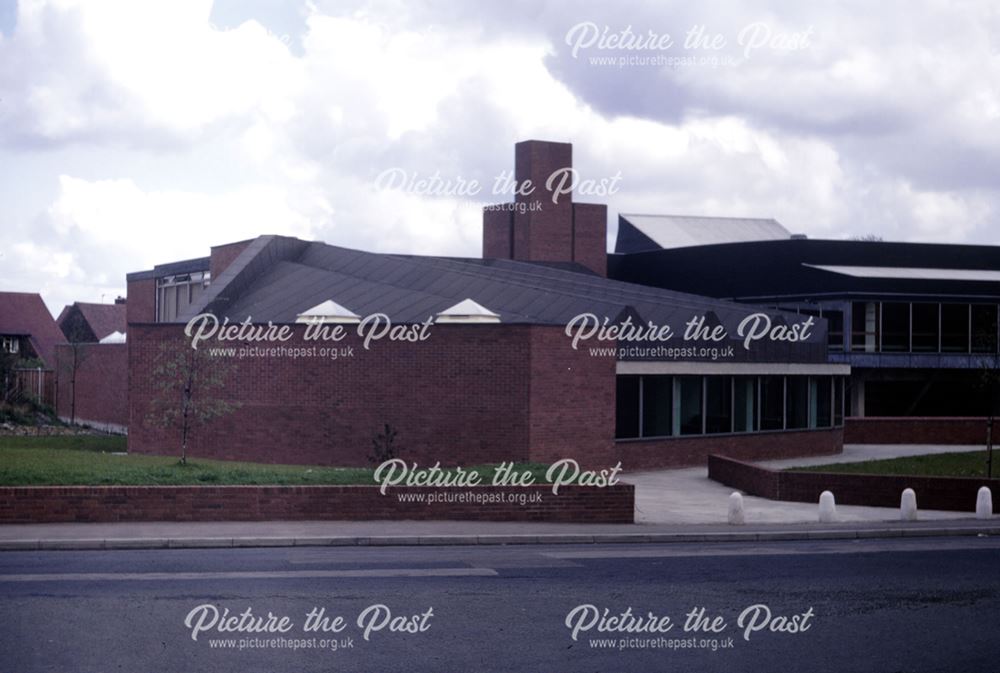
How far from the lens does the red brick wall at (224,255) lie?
149 feet

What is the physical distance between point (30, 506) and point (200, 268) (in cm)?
3263

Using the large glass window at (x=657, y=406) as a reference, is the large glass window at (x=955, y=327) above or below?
above

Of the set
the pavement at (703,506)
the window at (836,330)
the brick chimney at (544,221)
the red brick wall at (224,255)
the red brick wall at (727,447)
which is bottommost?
the pavement at (703,506)

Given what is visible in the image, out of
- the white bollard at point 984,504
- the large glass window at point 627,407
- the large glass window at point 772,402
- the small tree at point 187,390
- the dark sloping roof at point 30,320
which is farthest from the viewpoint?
the dark sloping roof at point 30,320

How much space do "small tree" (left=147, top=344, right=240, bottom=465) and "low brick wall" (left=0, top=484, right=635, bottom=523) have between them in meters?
6.00

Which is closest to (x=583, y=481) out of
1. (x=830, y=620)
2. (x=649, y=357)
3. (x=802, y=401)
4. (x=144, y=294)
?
(x=830, y=620)

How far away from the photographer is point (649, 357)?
110 ft

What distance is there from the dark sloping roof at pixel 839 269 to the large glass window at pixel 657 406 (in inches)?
914

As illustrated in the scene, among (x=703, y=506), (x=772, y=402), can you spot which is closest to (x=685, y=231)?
(x=772, y=402)

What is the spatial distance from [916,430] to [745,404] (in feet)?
41.3

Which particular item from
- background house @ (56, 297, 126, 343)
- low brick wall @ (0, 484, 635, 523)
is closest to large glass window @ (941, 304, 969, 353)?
low brick wall @ (0, 484, 635, 523)

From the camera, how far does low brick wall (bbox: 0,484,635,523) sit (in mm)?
18891

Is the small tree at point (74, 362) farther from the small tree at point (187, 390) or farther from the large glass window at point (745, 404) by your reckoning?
the large glass window at point (745, 404)

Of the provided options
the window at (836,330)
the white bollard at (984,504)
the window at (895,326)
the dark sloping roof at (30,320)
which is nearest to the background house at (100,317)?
the dark sloping roof at (30,320)
